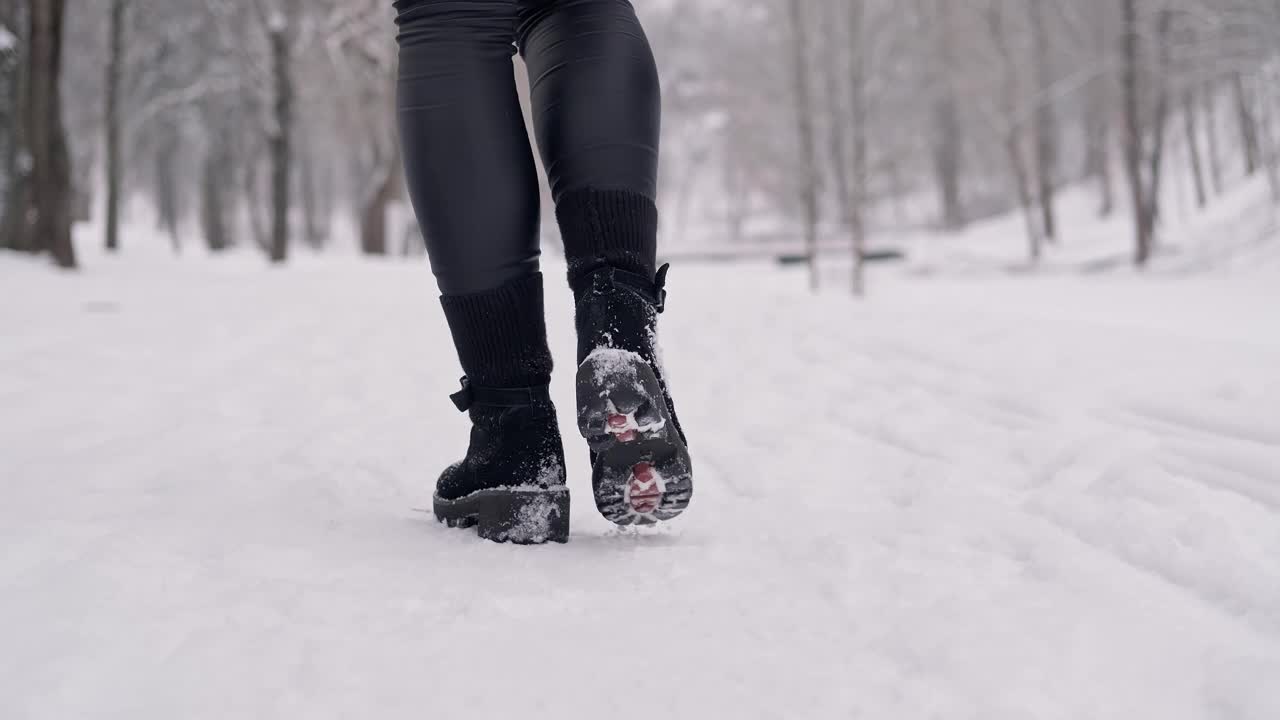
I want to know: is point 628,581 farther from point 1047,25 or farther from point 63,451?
point 1047,25

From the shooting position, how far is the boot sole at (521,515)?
1.14 metres

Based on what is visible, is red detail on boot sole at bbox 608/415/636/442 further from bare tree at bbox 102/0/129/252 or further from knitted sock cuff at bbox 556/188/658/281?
Answer: bare tree at bbox 102/0/129/252

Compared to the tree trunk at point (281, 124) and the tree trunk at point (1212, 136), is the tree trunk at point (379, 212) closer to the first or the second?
the tree trunk at point (281, 124)

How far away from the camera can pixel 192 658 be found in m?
0.73

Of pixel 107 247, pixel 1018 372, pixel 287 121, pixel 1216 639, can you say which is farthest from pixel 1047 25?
pixel 1216 639

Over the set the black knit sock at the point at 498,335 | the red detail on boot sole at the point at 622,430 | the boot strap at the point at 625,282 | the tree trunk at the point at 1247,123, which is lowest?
the red detail on boot sole at the point at 622,430

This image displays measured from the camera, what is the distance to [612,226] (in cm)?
114

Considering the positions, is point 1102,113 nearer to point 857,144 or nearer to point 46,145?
point 857,144

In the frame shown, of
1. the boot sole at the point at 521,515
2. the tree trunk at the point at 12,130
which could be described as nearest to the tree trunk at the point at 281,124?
the tree trunk at the point at 12,130

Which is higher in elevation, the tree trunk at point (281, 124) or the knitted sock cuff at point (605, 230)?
the tree trunk at point (281, 124)

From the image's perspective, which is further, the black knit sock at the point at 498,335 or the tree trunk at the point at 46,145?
the tree trunk at the point at 46,145

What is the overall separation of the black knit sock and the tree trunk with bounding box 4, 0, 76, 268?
25.4ft

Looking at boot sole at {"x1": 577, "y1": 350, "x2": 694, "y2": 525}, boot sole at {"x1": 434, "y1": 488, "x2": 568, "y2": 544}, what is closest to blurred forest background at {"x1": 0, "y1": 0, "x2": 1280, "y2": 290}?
boot sole at {"x1": 434, "y1": 488, "x2": 568, "y2": 544}

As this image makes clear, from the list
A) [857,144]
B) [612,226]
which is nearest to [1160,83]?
[857,144]
